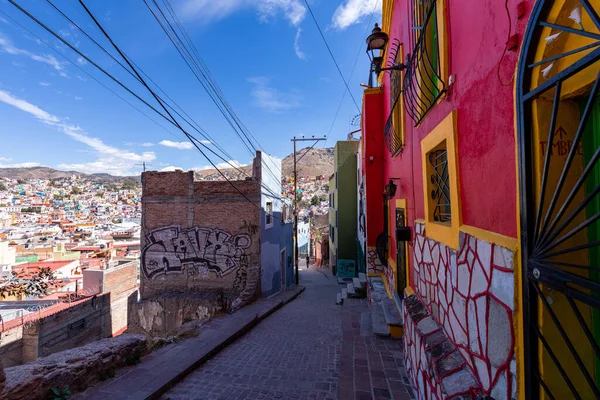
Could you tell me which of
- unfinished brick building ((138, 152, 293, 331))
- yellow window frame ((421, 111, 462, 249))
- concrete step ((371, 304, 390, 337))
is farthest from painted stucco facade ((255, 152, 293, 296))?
yellow window frame ((421, 111, 462, 249))

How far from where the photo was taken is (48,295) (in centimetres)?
1825

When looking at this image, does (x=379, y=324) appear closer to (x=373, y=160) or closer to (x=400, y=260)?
(x=400, y=260)

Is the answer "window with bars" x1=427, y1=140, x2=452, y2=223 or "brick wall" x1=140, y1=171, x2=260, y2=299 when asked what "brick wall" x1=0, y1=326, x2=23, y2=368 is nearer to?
"brick wall" x1=140, y1=171, x2=260, y2=299

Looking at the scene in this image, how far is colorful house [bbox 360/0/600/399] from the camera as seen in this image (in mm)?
1370

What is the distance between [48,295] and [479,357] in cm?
2360

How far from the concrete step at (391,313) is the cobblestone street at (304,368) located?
345 mm

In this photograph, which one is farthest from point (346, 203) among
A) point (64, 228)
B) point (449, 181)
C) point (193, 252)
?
point (64, 228)

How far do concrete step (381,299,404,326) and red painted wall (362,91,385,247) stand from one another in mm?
3215

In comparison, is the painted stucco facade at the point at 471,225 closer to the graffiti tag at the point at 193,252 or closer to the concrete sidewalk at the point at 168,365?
the concrete sidewalk at the point at 168,365

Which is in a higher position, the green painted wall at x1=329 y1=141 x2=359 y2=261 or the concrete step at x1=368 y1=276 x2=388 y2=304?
the green painted wall at x1=329 y1=141 x2=359 y2=261

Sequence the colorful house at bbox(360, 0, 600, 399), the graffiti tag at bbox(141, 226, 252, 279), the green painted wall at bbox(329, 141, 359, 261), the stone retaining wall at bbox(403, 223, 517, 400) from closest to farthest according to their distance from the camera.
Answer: the colorful house at bbox(360, 0, 600, 399)
the stone retaining wall at bbox(403, 223, 517, 400)
the graffiti tag at bbox(141, 226, 252, 279)
the green painted wall at bbox(329, 141, 359, 261)

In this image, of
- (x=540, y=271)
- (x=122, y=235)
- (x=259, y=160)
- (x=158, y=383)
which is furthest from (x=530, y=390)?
(x=122, y=235)

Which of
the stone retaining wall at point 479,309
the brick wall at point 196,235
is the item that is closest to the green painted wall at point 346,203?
the brick wall at point 196,235

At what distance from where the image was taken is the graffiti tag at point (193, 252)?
12.2 meters
